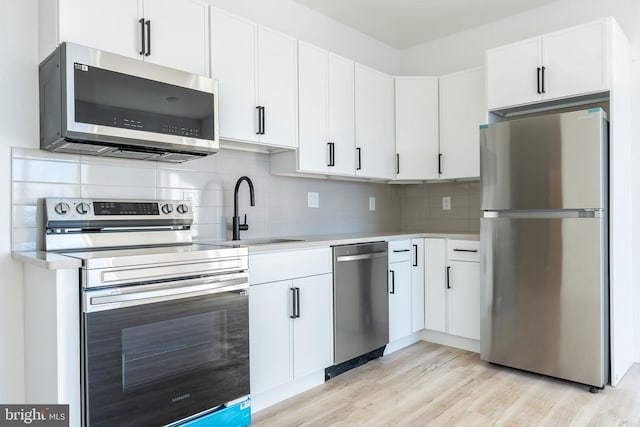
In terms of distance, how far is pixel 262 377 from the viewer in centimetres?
229

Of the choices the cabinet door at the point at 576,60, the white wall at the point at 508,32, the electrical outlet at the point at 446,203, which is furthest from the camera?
the electrical outlet at the point at 446,203

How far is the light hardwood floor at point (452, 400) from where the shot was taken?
219cm

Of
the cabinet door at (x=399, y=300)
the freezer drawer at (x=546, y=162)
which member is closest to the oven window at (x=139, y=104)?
the cabinet door at (x=399, y=300)

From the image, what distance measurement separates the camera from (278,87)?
8.84 feet

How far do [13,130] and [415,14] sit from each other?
2.96 metres

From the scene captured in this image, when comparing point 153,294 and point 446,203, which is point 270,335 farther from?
point 446,203

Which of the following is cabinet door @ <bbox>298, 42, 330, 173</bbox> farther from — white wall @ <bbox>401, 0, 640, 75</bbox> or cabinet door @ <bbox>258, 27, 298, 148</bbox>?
white wall @ <bbox>401, 0, 640, 75</bbox>

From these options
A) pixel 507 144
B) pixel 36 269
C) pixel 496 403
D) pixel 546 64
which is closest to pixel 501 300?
pixel 496 403

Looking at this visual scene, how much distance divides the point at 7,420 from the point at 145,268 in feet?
3.26

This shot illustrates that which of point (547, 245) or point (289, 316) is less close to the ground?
point (547, 245)

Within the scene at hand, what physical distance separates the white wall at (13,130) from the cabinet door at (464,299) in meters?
2.76

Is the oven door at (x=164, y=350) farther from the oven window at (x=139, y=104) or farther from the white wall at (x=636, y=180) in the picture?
the white wall at (x=636, y=180)

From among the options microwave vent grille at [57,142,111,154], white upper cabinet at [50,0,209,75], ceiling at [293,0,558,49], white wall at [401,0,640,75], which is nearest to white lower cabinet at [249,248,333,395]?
microwave vent grille at [57,142,111,154]

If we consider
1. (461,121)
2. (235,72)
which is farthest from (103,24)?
(461,121)
